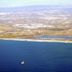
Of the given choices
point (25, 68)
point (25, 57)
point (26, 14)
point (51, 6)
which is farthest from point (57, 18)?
point (25, 68)

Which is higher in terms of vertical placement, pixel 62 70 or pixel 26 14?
pixel 26 14

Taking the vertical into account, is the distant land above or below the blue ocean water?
above

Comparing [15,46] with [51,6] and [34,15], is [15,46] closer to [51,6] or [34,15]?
[34,15]

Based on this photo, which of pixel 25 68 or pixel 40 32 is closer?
A: pixel 25 68

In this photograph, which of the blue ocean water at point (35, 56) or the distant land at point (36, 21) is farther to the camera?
the distant land at point (36, 21)

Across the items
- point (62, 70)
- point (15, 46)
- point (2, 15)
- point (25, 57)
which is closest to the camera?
point (62, 70)

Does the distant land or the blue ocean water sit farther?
the distant land
